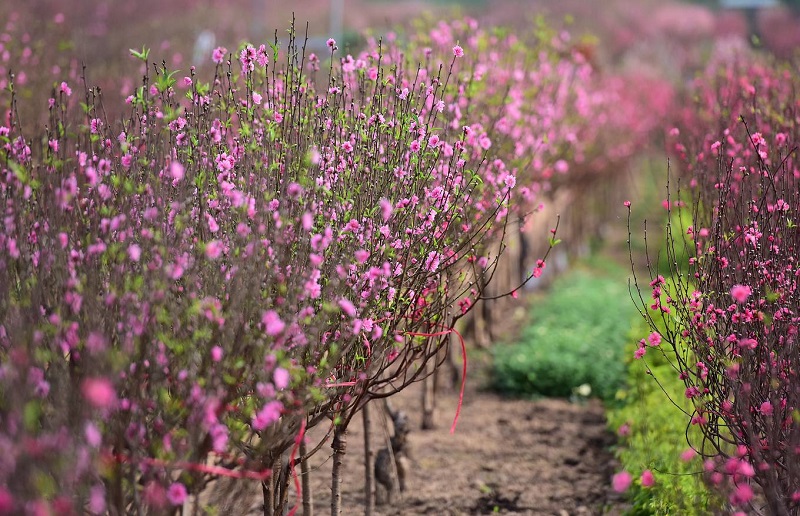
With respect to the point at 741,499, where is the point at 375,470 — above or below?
below

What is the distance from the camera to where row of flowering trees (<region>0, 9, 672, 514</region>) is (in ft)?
9.24

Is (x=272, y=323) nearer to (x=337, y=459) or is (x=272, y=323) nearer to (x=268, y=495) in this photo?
(x=268, y=495)

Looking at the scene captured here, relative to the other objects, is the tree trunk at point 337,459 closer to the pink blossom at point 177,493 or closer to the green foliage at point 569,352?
the pink blossom at point 177,493

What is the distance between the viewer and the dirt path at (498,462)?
20.1 feet

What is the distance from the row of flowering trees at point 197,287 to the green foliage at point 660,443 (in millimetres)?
1369

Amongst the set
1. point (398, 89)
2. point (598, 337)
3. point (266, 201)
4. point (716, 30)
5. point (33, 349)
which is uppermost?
point (716, 30)

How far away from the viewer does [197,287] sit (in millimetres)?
3584

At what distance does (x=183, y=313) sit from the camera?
3.29m

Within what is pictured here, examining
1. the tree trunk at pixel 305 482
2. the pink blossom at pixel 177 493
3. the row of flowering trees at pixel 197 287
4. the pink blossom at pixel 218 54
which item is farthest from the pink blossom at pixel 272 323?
the tree trunk at pixel 305 482

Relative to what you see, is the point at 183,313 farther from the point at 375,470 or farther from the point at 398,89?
the point at 375,470

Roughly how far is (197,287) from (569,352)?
20.0 feet

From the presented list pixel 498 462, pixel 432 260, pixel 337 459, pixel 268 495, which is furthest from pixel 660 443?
pixel 268 495

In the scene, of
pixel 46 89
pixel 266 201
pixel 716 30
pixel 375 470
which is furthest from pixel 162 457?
pixel 716 30

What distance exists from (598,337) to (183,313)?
686 cm
